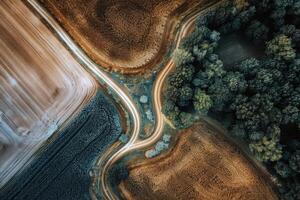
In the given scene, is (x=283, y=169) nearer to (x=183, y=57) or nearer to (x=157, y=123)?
(x=157, y=123)

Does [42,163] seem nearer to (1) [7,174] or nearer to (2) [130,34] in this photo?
(1) [7,174]

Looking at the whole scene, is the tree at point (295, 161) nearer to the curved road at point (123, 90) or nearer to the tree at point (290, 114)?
the tree at point (290, 114)

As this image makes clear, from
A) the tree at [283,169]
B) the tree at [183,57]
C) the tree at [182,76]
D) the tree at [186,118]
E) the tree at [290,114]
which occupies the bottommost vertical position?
the tree at [283,169]

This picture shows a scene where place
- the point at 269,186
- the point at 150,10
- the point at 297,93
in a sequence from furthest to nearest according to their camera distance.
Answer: the point at 150,10 → the point at 269,186 → the point at 297,93

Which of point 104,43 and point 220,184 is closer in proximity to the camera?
point 220,184

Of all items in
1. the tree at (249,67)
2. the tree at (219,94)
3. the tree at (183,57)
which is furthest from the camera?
the tree at (183,57)

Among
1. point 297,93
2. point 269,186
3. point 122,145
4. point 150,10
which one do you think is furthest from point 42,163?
point 297,93

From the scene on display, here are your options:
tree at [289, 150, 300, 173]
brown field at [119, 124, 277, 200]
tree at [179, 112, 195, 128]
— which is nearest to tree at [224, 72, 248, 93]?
tree at [179, 112, 195, 128]

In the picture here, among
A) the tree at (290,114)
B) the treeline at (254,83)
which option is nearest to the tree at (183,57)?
the treeline at (254,83)
